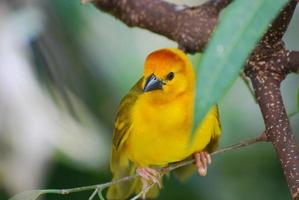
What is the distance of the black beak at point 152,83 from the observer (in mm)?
513

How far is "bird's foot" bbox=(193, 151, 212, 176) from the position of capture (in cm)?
54

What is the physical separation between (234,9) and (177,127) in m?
0.23

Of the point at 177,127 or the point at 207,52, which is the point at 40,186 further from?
the point at 207,52

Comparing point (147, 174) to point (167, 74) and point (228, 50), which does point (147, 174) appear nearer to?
point (167, 74)

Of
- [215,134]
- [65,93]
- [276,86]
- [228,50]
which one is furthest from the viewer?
[65,93]

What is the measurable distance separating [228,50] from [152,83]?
196mm

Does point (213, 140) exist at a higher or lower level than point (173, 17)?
lower

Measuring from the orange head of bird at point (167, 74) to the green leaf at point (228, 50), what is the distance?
15 centimetres

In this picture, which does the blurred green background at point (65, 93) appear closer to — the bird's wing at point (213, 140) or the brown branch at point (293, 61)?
the bird's wing at point (213, 140)

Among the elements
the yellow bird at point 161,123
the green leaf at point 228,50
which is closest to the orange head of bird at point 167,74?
the yellow bird at point 161,123

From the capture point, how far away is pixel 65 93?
786 millimetres

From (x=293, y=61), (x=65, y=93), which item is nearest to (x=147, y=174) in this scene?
(x=293, y=61)

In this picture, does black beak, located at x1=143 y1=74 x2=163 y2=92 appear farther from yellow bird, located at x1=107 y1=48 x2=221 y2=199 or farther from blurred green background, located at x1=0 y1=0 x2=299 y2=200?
blurred green background, located at x1=0 y1=0 x2=299 y2=200

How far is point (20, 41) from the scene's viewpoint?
2.85ft
